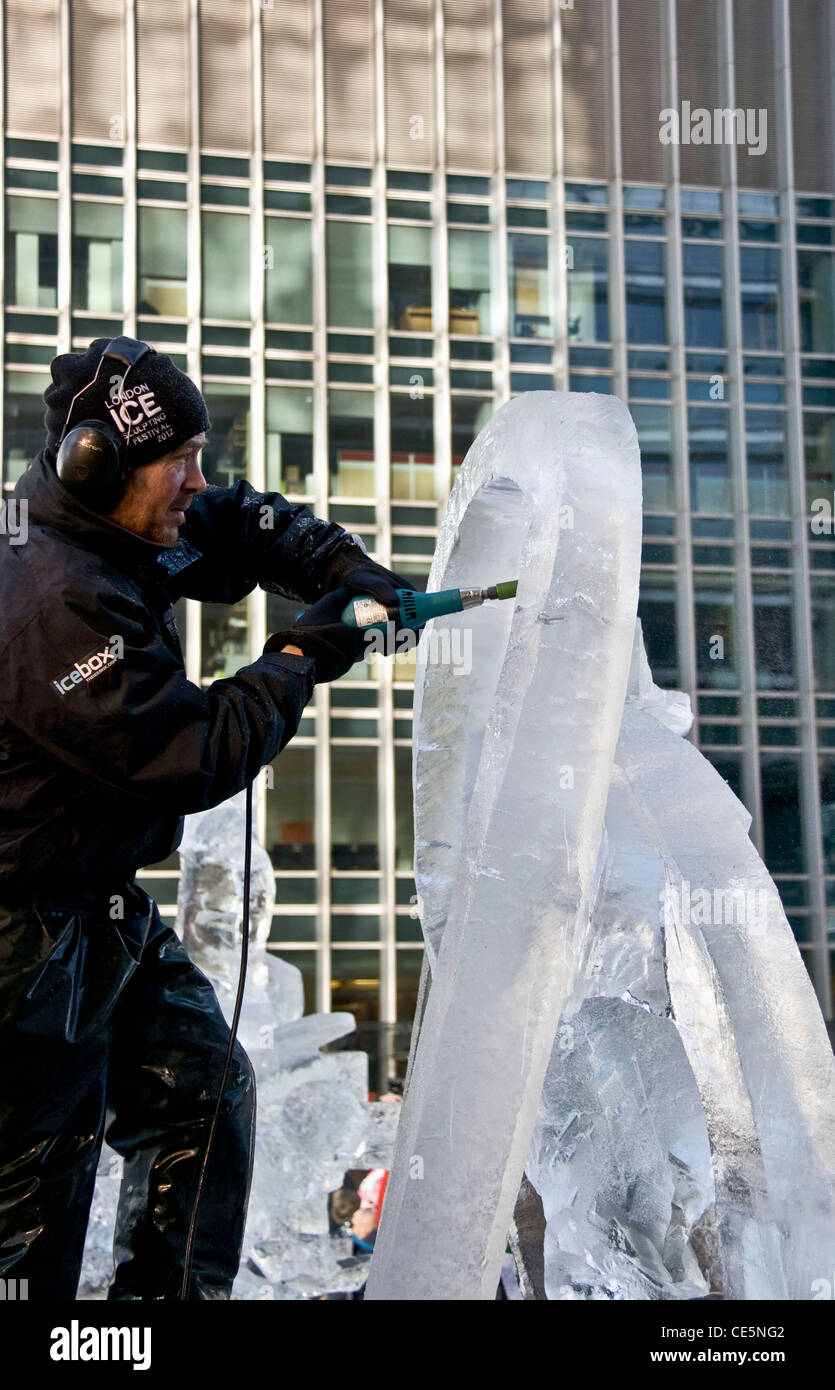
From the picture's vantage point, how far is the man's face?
2.37 m

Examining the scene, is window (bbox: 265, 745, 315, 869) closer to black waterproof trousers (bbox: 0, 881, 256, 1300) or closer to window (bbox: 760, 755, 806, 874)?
window (bbox: 760, 755, 806, 874)

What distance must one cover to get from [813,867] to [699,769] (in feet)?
67.6

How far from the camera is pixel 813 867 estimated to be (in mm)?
22562

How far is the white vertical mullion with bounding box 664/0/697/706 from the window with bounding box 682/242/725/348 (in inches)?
8.9

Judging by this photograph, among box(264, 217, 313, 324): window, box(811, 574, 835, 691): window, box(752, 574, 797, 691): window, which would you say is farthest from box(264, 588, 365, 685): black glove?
box(264, 217, 313, 324): window

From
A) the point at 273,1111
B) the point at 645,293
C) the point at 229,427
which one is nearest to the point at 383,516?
the point at 229,427

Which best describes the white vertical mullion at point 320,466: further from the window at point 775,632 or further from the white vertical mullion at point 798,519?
the white vertical mullion at point 798,519

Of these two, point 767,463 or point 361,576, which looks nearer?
point 361,576

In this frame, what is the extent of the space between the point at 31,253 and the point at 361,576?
22.8 metres

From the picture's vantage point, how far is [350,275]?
79.9 feet

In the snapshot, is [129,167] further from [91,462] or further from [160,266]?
[91,462]

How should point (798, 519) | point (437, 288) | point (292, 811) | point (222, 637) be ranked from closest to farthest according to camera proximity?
point (292, 811), point (222, 637), point (798, 519), point (437, 288)

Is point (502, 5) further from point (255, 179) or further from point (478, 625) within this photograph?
point (478, 625)

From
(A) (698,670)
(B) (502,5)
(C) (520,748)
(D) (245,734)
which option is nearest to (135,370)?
(D) (245,734)
